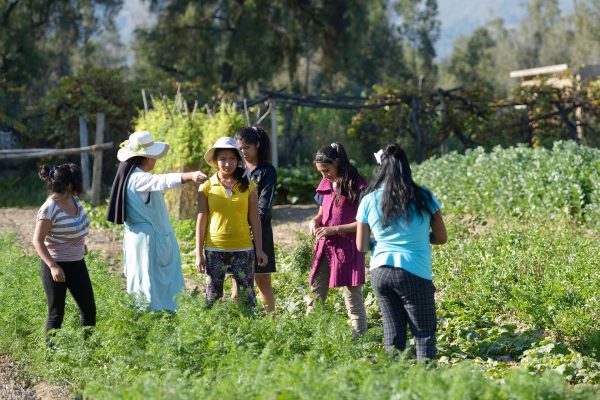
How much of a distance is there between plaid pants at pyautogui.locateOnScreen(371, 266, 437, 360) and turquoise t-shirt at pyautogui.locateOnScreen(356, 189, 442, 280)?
0.16 feet

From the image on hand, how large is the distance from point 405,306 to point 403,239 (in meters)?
0.41

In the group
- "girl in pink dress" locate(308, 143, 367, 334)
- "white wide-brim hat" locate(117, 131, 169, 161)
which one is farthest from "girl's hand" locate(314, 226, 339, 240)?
"white wide-brim hat" locate(117, 131, 169, 161)

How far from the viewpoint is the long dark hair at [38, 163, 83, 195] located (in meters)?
6.44

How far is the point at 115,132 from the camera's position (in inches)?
742

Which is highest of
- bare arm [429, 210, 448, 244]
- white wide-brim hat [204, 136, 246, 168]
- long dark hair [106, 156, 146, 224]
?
white wide-brim hat [204, 136, 246, 168]

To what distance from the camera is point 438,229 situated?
558 centimetres

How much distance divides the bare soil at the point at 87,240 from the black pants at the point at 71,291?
1.53 feet

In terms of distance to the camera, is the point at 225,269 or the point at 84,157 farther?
the point at 84,157

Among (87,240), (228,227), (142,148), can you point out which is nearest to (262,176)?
(228,227)

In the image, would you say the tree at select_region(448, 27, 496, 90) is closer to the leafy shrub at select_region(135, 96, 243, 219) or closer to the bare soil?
the bare soil

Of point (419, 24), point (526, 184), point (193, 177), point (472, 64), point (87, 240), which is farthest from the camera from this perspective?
point (419, 24)

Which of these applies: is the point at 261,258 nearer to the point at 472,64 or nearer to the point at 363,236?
the point at 363,236

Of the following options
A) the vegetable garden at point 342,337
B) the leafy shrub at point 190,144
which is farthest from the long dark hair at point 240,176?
the leafy shrub at point 190,144

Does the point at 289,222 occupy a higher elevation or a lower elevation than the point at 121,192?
lower
